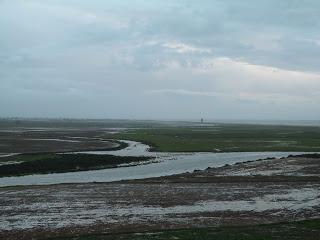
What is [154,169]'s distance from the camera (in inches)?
1724

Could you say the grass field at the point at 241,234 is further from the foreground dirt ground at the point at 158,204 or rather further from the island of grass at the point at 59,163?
the island of grass at the point at 59,163

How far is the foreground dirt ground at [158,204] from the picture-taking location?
20016mm

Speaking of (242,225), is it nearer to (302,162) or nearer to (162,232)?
(162,232)

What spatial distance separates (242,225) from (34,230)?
26.4ft

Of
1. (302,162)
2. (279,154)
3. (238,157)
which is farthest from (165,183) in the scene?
(279,154)

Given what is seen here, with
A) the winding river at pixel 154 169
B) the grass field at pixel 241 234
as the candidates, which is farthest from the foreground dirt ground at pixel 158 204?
the winding river at pixel 154 169

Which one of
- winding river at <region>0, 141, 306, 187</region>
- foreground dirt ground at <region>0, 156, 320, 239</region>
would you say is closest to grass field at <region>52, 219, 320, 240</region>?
foreground dirt ground at <region>0, 156, 320, 239</region>

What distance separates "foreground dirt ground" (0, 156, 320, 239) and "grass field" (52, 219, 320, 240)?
1.20 metres

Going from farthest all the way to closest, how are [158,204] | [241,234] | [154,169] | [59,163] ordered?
[59,163] → [154,169] → [158,204] → [241,234]

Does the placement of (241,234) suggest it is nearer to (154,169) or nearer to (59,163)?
(154,169)

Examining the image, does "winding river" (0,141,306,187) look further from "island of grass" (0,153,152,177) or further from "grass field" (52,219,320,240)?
"grass field" (52,219,320,240)

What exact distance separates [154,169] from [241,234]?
26.6m

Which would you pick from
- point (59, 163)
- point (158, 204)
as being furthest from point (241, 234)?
point (59, 163)

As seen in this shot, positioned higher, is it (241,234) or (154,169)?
(241,234)
